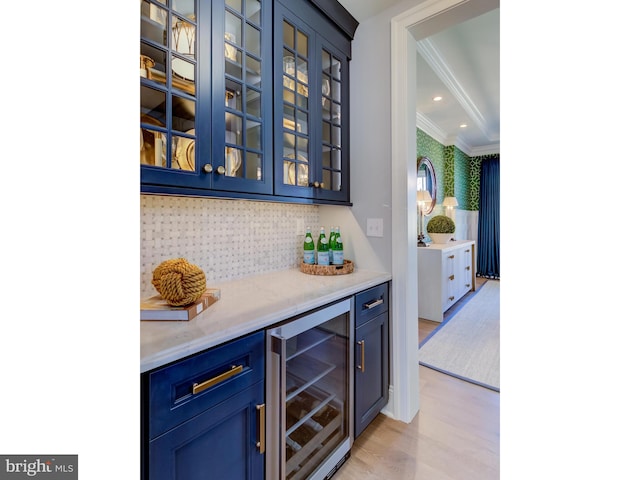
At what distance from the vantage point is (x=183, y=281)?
0.96 meters

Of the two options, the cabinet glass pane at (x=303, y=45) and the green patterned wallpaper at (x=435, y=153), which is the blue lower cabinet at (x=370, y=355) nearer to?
the cabinet glass pane at (x=303, y=45)

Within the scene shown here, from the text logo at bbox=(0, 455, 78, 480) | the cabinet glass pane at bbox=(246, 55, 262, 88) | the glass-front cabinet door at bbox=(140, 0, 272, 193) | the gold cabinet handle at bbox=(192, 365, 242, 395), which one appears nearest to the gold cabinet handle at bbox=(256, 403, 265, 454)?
the gold cabinet handle at bbox=(192, 365, 242, 395)

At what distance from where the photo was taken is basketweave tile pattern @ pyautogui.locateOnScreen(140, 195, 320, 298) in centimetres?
122

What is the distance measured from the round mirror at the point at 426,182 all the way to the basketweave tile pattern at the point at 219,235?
2.82 meters

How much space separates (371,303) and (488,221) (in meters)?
5.40

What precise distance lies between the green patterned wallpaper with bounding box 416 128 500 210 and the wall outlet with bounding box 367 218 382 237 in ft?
9.26

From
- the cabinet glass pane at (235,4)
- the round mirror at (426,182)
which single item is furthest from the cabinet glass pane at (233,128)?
the round mirror at (426,182)

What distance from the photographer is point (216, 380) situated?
32.8 inches

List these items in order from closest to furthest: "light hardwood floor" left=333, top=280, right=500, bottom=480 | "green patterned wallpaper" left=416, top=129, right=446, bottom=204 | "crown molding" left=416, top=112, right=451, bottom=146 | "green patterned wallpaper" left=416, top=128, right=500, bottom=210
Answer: "light hardwood floor" left=333, top=280, right=500, bottom=480
"crown molding" left=416, top=112, right=451, bottom=146
"green patterned wallpaper" left=416, top=129, right=446, bottom=204
"green patterned wallpaper" left=416, top=128, right=500, bottom=210

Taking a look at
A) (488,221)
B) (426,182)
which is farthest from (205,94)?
(488,221)

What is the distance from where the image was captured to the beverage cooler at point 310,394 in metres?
0.98

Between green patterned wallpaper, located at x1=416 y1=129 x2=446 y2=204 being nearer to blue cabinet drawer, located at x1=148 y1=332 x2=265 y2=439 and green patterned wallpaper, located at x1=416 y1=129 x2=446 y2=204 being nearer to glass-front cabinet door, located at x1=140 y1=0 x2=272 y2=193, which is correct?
glass-front cabinet door, located at x1=140 y1=0 x2=272 y2=193
